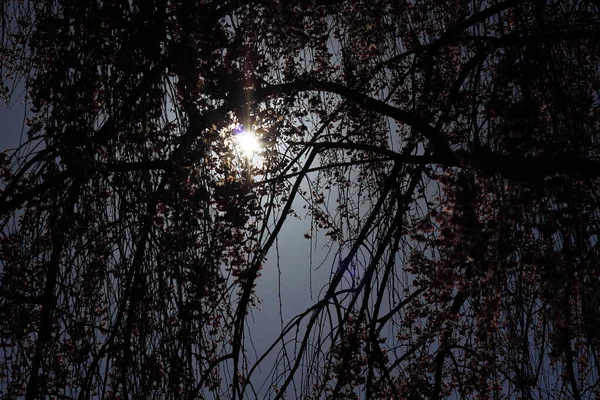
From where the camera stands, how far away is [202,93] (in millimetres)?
2391

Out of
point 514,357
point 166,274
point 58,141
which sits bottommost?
point 514,357

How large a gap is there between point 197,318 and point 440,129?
1785 millimetres

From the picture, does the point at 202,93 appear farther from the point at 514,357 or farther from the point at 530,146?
the point at 514,357

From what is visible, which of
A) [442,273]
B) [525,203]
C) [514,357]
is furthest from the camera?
[514,357]

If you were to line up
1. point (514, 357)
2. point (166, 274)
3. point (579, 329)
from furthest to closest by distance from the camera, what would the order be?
point (579, 329), point (514, 357), point (166, 274)

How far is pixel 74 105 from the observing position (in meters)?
1.96

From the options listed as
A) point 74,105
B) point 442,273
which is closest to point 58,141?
point 74,105

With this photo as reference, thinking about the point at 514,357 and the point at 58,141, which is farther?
the point at 514,357

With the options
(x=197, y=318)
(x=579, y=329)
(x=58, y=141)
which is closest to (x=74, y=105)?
(x=58, y=141)

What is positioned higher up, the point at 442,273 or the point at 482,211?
the point at 482,211

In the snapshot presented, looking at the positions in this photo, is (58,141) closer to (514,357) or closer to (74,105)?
(74,105)

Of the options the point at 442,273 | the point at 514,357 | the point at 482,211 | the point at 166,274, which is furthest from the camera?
the point at 482,211

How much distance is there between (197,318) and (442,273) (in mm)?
879

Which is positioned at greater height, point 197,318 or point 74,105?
point 74,105
